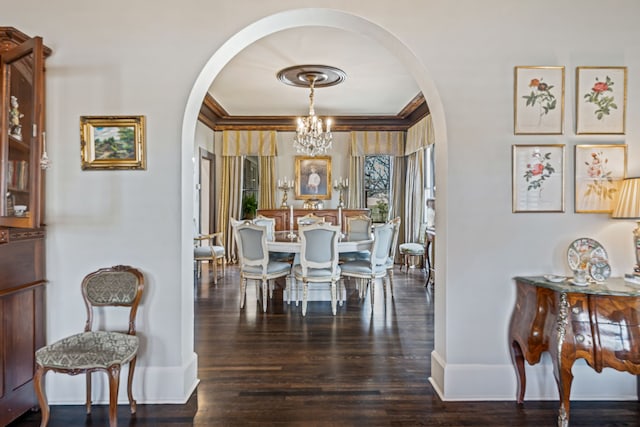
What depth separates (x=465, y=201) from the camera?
249 cm

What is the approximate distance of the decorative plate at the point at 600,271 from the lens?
222 centimetres

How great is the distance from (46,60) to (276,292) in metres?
3.84

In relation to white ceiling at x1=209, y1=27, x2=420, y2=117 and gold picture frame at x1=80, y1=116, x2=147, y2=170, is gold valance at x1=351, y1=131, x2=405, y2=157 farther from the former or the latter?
gold picture frame at x1=80, y1=116, x2=147, y2=170

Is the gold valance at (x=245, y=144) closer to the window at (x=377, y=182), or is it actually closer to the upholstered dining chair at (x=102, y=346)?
the window at (x=377, y=182)

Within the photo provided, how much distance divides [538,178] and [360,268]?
8.11ft

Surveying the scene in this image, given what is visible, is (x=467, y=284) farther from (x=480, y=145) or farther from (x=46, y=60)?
(x=46, y=60)

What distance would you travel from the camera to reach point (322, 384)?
A: 8.80 feet

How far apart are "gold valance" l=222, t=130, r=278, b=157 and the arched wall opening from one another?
5.13 m

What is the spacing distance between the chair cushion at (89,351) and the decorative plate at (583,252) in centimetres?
276

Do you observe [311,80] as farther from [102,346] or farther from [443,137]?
[102,346]

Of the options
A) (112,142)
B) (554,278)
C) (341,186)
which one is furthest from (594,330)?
(341,186)

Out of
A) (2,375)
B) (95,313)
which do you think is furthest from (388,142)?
(2,375)

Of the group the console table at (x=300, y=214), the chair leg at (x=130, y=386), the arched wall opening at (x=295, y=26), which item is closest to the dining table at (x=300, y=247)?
the console table at (x=300, y=214)

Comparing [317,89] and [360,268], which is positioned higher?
[317,89]
